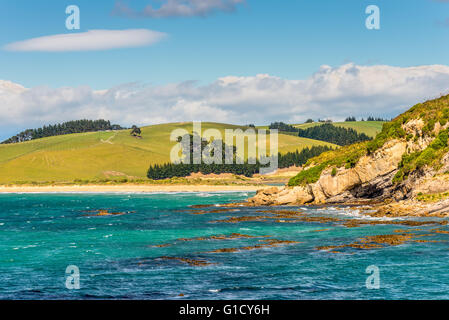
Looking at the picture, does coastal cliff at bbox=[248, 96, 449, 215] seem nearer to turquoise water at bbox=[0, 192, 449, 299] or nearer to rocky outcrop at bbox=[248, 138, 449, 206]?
rocky outcrop at bbox=[248, 138, 449, 206]

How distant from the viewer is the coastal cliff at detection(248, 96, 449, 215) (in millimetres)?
67625

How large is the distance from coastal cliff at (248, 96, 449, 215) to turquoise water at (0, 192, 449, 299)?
15.4 metres

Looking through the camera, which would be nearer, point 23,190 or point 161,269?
point 161,269

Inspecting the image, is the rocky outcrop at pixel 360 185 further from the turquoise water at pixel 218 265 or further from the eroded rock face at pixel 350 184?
the turquoise water at pixel 218 265

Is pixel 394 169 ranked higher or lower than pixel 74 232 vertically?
higher

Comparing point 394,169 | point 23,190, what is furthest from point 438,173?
point 23,190

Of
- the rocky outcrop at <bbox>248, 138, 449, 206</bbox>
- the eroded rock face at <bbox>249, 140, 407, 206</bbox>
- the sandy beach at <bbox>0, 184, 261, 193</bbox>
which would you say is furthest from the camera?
the sandy beach at <bbox>0, 184, 261, 193</bbox>

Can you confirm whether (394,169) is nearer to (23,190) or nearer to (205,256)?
(205,256)

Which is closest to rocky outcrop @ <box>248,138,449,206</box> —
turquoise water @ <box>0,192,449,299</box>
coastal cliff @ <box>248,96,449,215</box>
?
coastal cliff @ <box>248,96,449,215</box>

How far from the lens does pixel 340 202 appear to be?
8806 centimetres

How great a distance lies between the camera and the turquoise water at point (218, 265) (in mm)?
30359

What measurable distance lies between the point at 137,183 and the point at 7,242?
13737cm

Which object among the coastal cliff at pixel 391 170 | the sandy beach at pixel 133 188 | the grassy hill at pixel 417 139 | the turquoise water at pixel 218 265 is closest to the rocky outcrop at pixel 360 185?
the coastal cliff at pixel 391 170
